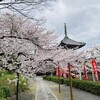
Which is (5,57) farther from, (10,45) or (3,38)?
(3,38)

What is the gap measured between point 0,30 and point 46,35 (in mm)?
2072

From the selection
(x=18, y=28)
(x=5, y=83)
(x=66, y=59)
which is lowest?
(x=5, y=83)

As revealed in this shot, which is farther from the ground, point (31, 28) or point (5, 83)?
point (31, 28)

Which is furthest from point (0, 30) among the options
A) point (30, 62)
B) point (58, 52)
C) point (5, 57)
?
point (58, 52)

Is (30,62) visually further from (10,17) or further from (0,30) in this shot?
(10,17)

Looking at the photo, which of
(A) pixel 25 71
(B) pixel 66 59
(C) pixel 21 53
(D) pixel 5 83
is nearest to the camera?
(C) pixel 21 53

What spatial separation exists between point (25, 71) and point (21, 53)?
1.45m

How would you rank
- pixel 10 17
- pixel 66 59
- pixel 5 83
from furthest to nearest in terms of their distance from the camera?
1. pixel 5 83
2. pixel 66 59
3. pixel 10 17

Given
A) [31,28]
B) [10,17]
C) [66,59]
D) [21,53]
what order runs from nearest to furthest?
[10,17] < [31,28] < [21,53] < [66,59]

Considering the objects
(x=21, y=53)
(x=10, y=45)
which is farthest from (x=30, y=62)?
(x=10, y=45)

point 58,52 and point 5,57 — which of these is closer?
point 5,57

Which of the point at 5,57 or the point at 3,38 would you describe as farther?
the point at 5,57

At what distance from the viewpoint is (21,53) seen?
952 centimetres

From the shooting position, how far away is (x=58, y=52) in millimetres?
10984
